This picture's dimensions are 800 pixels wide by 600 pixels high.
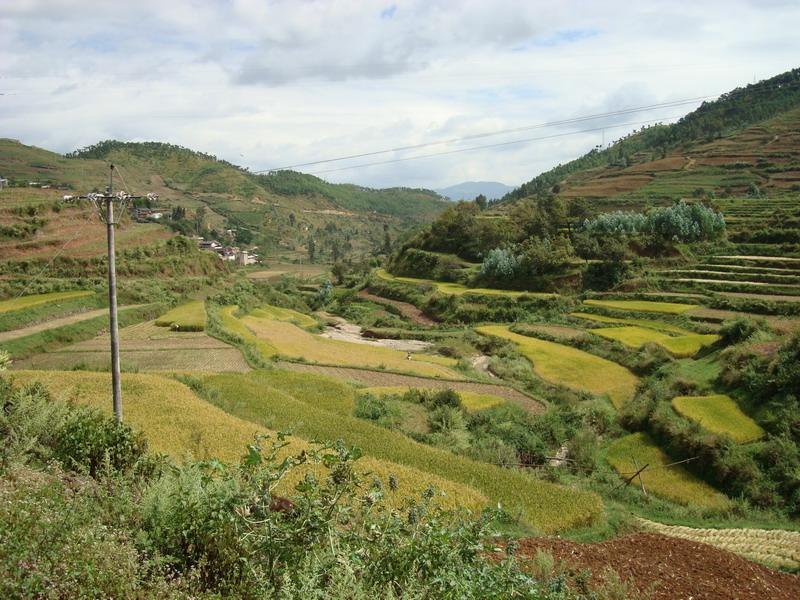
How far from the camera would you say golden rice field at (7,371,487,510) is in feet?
41.3

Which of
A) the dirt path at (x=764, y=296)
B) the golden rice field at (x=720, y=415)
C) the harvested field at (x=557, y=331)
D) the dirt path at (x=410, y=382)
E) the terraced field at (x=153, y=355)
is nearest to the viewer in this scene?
the golden rice field at (x=720, y=415)

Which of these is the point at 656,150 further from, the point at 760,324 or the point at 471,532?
the point at 471,532

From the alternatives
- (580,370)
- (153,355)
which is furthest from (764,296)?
(153,355)

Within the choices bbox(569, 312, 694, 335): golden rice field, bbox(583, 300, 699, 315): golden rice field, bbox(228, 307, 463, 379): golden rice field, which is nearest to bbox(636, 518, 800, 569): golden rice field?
bbox(228, 307, 463, 379): golden rice field

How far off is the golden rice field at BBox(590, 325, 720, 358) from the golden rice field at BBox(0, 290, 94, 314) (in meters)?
32.2

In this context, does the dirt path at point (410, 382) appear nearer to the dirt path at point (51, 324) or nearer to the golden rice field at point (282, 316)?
the dirt path at point (51, 324)

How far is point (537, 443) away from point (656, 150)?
114688 mm

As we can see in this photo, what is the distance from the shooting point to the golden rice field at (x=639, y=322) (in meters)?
36.5

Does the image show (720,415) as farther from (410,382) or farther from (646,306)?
(646,306)

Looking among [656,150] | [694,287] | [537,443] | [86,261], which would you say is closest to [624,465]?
[537,443]

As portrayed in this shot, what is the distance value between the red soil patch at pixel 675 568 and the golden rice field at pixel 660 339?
22.0 metres

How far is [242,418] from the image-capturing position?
674 inches

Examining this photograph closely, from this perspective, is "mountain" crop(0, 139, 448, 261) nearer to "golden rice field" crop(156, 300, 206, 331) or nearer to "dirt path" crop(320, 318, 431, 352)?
"dirt path" crop(320, 318, 431, 352)

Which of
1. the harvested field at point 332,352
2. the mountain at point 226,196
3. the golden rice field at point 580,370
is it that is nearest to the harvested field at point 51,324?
the harvested field at point 332,352
